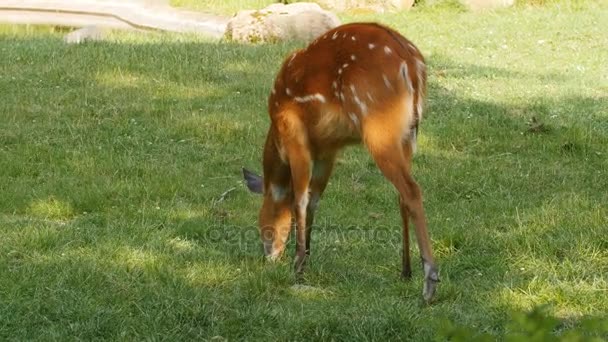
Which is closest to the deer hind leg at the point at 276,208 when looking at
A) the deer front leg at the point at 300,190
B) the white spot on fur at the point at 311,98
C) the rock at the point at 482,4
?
the deer front leg at the point at 300,190

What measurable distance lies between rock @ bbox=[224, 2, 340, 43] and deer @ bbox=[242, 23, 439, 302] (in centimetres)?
727

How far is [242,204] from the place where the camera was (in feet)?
23.1

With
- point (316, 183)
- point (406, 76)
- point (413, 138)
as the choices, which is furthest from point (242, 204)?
point (406, 76)

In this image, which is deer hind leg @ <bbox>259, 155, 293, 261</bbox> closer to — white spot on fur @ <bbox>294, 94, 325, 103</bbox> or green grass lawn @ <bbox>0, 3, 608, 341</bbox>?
green grass lawn @ <bbox>0, 3, 608, 341</bbox>

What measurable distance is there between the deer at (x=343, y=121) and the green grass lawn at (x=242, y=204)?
26 cm

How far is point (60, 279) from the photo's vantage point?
5.26 meters

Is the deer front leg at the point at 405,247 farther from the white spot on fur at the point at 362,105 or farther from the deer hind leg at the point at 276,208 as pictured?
the deer hind leg at the point at 276,208

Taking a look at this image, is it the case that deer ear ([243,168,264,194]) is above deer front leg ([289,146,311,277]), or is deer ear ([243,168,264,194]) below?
below

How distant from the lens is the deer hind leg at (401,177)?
5.02 m

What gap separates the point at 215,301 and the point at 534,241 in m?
1.96

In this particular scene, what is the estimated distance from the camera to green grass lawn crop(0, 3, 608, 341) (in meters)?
4.89

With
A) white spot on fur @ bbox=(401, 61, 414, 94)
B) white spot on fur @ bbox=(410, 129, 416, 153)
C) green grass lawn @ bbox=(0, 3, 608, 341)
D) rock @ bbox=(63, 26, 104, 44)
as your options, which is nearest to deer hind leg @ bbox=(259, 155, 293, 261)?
A: green grass lawn @ bbox=(0, 3, 608, 341)

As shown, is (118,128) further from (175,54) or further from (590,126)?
(590,126)

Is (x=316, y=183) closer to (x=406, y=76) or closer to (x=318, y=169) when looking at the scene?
(x=318, y=169)
